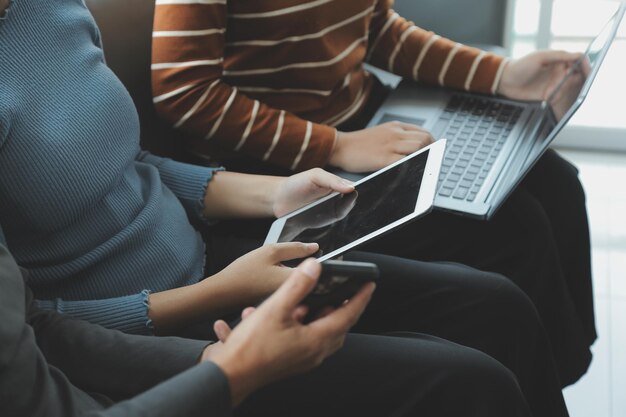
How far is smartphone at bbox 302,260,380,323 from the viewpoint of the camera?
731 mm

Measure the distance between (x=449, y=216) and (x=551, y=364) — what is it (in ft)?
0.87

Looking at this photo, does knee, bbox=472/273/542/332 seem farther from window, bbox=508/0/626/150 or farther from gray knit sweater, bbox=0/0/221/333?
window, bbox=508/0/626/150

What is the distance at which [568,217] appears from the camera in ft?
4.36

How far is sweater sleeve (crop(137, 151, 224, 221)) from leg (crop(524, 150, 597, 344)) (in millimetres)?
564

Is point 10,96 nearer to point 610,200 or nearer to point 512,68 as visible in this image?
point 512,68

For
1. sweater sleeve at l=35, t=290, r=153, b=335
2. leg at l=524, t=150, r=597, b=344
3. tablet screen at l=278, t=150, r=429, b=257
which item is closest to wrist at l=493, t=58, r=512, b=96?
leg at l=524, t=150, r=597, b=344

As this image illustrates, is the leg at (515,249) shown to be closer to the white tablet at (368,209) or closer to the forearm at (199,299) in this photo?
the white tablet at (368,209)

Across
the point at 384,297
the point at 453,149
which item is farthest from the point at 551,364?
the point at 453,149

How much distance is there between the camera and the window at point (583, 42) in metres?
2.01

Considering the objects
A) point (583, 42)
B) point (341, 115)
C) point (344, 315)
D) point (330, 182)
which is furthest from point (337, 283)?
point (583, 42)

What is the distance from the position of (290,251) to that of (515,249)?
18.0 inches

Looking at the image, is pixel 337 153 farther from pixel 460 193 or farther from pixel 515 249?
pixel 515 249

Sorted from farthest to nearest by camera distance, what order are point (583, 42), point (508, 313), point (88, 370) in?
1. point (583, 42)
2. point (508, 313)
3. point (88, 370)

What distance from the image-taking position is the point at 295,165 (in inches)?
47.0
